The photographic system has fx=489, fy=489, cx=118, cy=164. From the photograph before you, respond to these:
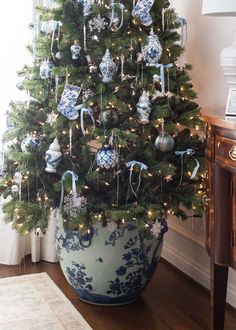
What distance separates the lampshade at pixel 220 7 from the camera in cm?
170

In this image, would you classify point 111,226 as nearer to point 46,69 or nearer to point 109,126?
point 109,126

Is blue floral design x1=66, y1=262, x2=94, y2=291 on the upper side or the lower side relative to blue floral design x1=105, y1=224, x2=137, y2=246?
lower

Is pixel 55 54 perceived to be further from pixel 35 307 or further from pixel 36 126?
pixel 35 307

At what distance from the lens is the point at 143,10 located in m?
2.07

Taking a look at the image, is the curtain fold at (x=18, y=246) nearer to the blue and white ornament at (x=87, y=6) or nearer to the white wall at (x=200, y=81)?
the white wall at (x=200, y=81)

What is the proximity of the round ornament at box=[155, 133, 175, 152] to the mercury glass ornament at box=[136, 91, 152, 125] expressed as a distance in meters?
0.09

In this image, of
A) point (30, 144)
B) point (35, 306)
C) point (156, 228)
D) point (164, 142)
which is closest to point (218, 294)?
point (156, 228)

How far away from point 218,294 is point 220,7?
1101 mm

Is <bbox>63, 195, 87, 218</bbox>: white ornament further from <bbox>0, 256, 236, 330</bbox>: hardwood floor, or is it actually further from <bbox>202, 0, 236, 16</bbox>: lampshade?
<bbox>202, 0, 236, 16</bbox>: lampshade

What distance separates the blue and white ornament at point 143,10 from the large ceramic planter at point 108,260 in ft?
2.91

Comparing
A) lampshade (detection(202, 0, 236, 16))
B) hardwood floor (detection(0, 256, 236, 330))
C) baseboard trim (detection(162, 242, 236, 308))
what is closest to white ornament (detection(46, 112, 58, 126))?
lampshade (detection(202, 0, 236, 16))

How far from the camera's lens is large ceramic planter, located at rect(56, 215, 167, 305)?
85.4 inches

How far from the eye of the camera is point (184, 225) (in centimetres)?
277

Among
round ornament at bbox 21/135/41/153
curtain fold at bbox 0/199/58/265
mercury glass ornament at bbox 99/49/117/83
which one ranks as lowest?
curtain fold at bbox 0/199/58/265
